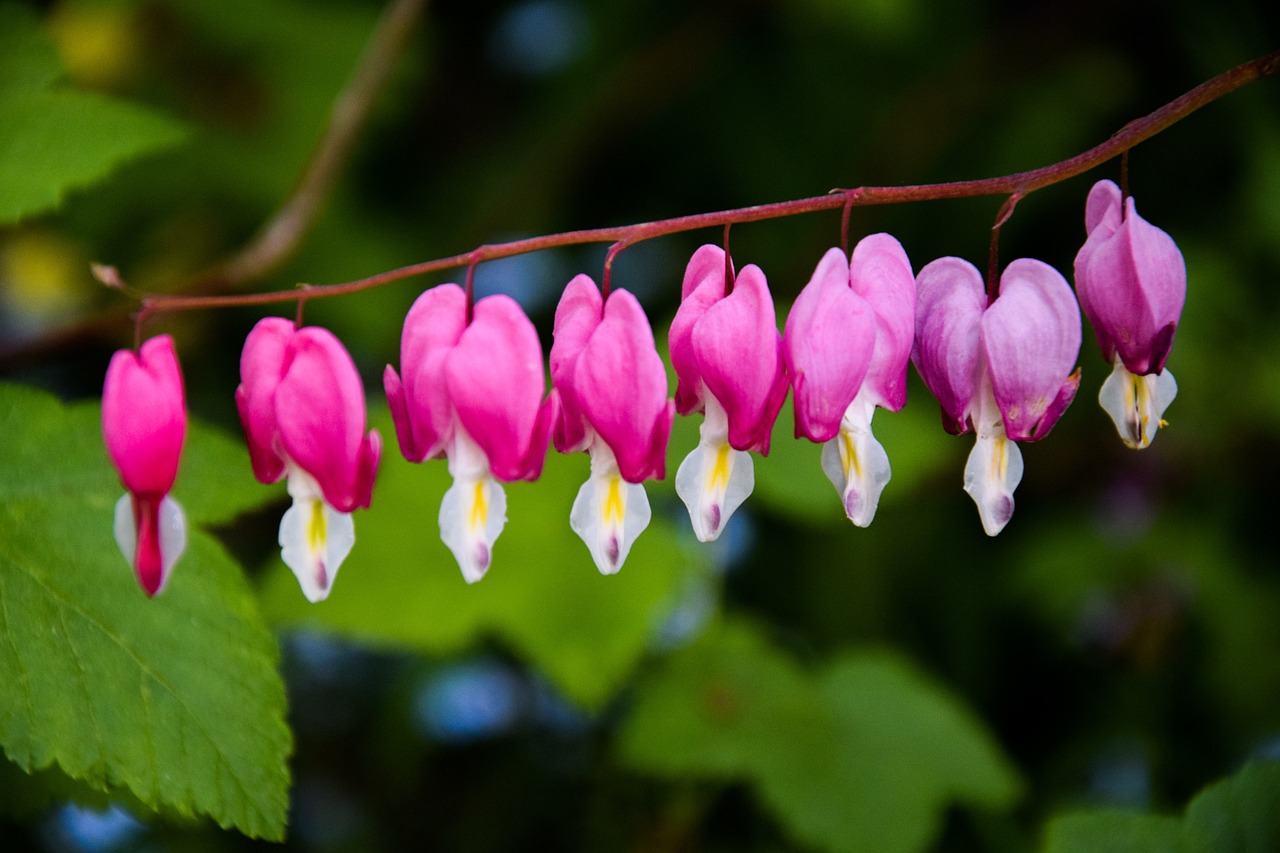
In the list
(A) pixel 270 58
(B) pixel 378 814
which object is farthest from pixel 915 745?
(A) pixel 270 58

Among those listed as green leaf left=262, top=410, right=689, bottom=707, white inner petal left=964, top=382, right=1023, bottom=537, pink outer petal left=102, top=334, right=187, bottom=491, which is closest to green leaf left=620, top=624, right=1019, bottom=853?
green leaf left=262, top=410, right=689, bottom=707

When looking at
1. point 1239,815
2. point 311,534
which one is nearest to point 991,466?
point 1239,815

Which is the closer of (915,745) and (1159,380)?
(1159,380)

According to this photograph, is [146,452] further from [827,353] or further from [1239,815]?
[1239,815]

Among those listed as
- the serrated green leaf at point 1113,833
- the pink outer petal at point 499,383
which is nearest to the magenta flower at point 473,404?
the pink outer petal at point 499,383

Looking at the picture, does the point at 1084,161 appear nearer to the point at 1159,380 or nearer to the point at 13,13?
the point at 1159,380

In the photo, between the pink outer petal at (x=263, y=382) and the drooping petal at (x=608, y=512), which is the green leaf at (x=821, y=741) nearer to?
the drooping petal at (x=608, y=512)

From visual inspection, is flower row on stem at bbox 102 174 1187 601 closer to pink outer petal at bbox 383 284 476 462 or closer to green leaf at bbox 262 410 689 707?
pink outer petal at bbox 383 284 476 462
